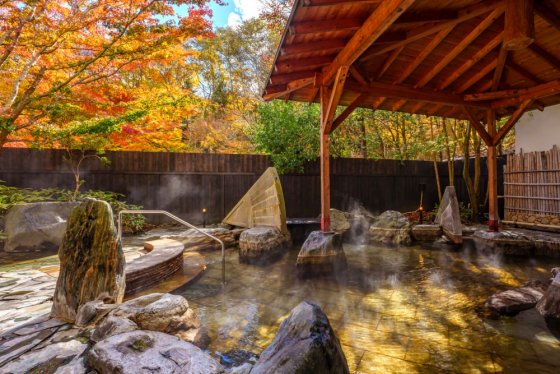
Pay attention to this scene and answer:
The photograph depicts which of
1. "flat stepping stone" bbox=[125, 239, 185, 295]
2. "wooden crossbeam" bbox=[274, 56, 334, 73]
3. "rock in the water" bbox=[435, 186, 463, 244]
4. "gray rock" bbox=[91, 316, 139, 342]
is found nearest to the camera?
"gray rock" bbox=[91, 316, 139, 342]

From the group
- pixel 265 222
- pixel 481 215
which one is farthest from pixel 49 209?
pixel 481 215

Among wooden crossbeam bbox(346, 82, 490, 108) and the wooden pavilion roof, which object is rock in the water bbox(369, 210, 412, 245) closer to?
the wooden pavilion roof

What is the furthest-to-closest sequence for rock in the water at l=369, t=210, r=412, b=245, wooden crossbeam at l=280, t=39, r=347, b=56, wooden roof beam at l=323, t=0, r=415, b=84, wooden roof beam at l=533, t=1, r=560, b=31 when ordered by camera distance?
rock in the water at l=369, t=210, r=412, b=245, wooden crossbeam at l=280, t=39, r=347, b=56, wooden roof beam at l=533, t=1, r=560, b=31, wooden roof beam at l=323, t=0, r=415, b=84

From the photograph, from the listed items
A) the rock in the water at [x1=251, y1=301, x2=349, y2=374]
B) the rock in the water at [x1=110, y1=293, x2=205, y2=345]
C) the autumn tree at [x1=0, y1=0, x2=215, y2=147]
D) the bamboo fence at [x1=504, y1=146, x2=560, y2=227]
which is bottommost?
the rock in the water at [x1=110, y1=293, x2=205, y2=345]

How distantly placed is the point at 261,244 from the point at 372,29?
4.74 m

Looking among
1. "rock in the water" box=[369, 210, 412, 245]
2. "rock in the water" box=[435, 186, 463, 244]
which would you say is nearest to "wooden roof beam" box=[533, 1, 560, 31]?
"rock in the water" box=[435, 186, 463, 244]

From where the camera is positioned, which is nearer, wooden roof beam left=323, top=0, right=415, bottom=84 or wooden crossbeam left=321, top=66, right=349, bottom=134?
wooden roof beam left=323, top=0, right=415, bottom=84

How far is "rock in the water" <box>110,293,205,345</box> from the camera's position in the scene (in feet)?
8.77

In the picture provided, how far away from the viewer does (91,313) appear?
8.85 ft

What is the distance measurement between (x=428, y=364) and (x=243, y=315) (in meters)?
1.90

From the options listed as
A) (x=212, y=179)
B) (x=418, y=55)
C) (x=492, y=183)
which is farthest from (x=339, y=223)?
(x=418, y=55)

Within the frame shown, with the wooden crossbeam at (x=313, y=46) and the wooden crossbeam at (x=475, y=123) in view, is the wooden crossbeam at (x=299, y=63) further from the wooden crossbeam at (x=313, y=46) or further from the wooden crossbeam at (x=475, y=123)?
the wooden crossbeam at (x=475, y=123)

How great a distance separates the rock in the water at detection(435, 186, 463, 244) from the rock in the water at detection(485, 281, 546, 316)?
139 inches

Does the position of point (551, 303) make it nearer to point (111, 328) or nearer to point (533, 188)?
point (111, 328)
